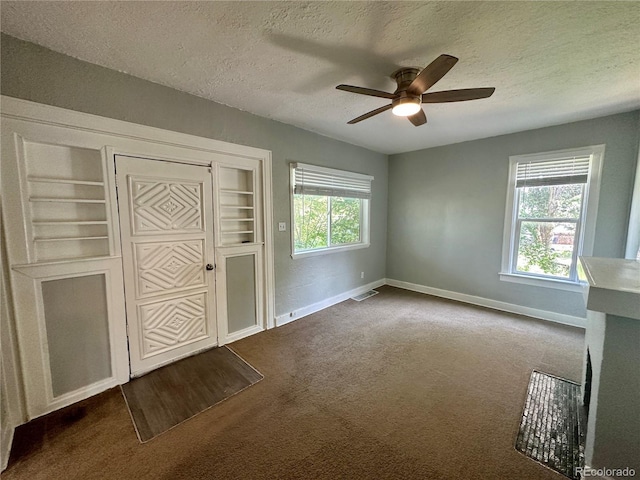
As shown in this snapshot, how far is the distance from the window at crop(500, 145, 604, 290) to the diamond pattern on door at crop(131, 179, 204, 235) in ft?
13.3

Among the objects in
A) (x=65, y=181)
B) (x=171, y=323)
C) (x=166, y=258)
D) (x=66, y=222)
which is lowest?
(x=171, y=323)

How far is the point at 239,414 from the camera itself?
1.80 metres

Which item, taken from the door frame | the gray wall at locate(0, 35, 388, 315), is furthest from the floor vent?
the door frame

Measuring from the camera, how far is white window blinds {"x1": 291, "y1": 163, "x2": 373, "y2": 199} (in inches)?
129

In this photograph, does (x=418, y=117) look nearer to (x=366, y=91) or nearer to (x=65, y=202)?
(x=366, y=91)

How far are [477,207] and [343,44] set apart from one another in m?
3.25

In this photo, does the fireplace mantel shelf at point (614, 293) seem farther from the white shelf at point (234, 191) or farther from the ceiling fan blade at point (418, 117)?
the white shelf at point (234, 191)

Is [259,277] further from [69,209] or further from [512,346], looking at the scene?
[512,346]

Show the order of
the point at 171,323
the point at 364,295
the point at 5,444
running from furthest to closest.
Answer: the point at 364,295, the point at 171,323, the point at 5,444

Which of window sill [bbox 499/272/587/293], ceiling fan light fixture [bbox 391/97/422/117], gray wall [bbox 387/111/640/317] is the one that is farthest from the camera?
window sill [bbox 499/272/587/293]

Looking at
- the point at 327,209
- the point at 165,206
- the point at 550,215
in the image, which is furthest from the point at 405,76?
the point at 550,215

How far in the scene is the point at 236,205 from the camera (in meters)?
2.79

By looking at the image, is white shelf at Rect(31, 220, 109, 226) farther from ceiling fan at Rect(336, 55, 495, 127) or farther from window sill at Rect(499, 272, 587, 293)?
window sill at Rect(499, 272, 587, 293)

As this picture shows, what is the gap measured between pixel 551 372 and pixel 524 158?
265 cm
